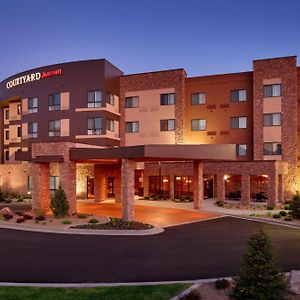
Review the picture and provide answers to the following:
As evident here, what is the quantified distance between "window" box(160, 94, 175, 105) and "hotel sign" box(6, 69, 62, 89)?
13728 mm

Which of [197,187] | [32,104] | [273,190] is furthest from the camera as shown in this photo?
[32,104]

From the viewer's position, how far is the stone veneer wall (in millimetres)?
43844

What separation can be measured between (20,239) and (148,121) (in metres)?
28.2

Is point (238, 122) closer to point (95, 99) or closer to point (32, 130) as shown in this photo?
point (95, 99)

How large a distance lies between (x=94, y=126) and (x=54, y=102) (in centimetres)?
689

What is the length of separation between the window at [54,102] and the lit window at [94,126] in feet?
17.4

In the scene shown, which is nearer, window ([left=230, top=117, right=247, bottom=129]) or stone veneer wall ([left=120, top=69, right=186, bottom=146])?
window ([left=230, top=117, right=247, bottom=129])

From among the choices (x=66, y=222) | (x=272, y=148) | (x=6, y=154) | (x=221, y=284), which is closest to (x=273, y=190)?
(x=272, y=148)

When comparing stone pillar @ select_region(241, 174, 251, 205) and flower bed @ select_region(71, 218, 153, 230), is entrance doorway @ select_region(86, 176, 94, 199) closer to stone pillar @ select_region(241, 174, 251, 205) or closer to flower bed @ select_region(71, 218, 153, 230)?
stone pillar @ select_region(241, 174, 251, 205)

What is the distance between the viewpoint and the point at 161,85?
44750 millimetres

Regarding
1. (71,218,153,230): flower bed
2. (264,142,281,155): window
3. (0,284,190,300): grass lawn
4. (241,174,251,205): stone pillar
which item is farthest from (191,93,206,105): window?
(0,284,190,300): grass lawn

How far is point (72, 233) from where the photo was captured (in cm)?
2166

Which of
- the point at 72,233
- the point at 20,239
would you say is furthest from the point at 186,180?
the point at 20,239

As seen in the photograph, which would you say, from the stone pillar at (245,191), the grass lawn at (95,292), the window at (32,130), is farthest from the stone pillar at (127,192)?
the window at (32,130)
